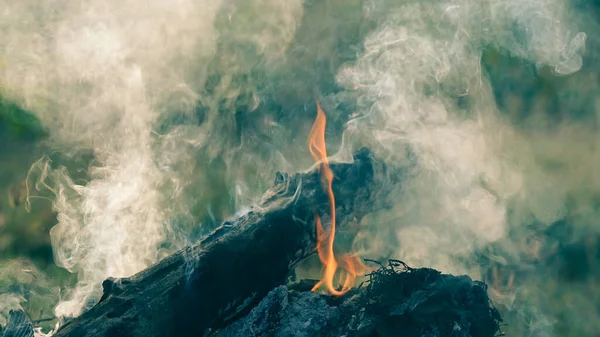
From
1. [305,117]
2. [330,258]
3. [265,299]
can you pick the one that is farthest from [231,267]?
[305,117]

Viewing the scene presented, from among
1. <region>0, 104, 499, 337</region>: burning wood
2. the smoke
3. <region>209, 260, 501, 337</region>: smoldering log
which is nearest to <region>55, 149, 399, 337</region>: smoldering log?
→ <region>0, 104, 499, 337</region>: burning wood

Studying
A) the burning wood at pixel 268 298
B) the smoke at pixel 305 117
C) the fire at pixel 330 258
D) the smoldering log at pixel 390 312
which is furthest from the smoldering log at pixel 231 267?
the smoke at pixel 305 117

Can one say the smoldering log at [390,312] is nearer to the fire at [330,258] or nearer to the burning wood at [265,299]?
the burning wood at [265,299]

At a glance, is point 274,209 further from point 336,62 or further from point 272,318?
point 336,62

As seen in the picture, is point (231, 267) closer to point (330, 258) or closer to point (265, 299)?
point (265, 299)

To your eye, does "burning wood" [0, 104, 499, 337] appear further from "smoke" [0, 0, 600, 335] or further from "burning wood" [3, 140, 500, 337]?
"smoke" [0, 0, 600, 335]

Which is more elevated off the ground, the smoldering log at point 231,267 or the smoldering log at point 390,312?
the smoldering log at point 231,267

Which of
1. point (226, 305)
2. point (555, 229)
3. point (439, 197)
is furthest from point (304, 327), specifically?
point (555, 229)
